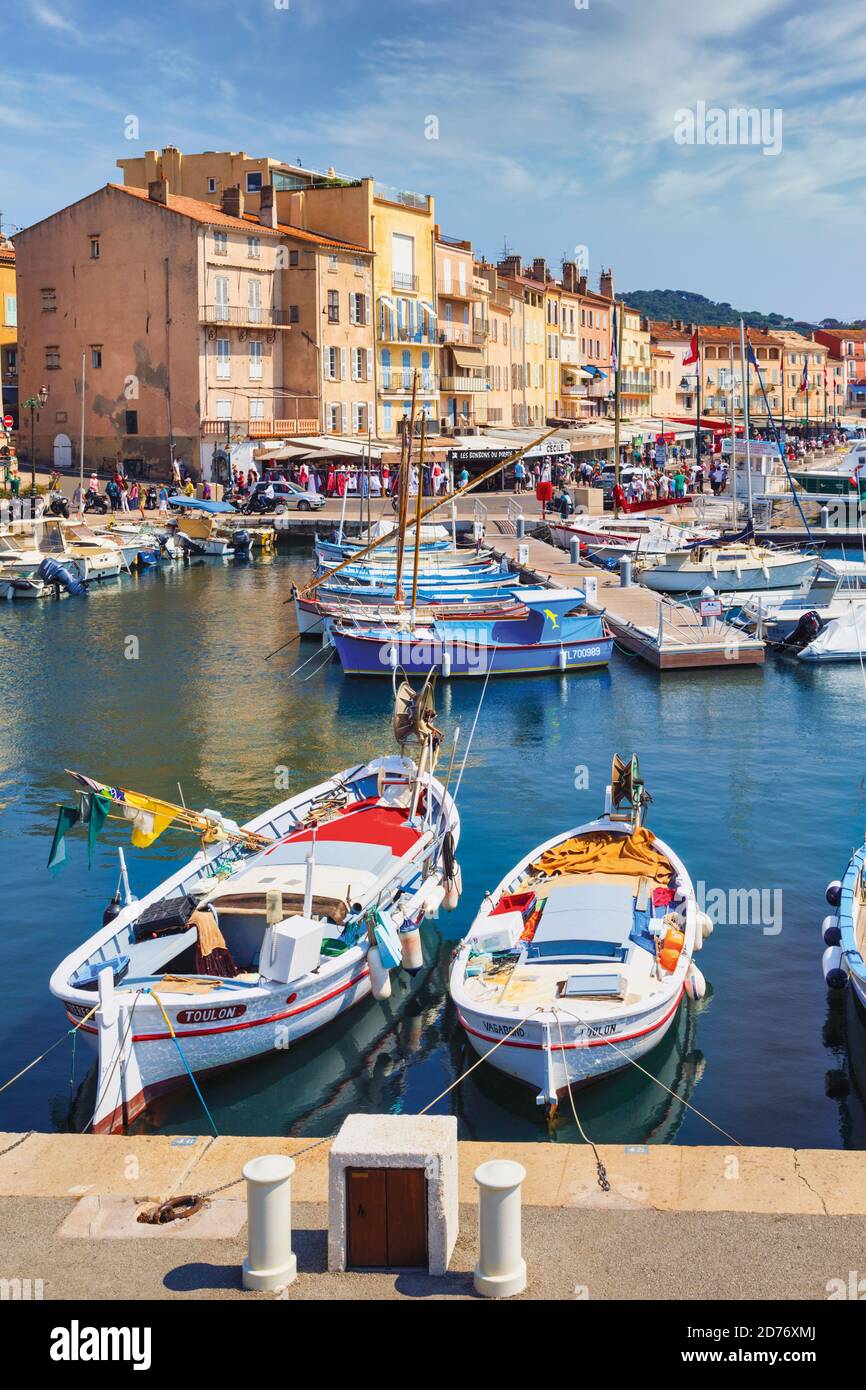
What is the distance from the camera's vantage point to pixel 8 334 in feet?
276

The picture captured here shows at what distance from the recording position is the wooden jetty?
127 ft

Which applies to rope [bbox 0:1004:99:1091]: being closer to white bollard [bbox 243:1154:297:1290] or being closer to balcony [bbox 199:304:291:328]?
white bollard [bbox 243:1154:297:1290]

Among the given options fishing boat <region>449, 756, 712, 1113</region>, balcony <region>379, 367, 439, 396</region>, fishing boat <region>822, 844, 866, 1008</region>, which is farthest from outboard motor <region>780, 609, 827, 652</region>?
balcony <region>379, 367, 439, 396</region>

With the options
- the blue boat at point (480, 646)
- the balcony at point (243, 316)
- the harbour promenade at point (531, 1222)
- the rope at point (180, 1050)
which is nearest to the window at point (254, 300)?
the balcony at point (243, 316)

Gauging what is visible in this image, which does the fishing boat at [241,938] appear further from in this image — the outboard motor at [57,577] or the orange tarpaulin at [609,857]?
the outboard motor at [57,577]

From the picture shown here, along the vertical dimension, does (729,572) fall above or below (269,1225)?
above

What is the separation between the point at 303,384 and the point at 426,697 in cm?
5572

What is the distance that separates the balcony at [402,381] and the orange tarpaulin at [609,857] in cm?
6346

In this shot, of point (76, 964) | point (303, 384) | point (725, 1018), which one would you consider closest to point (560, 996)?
point (725, 1018)

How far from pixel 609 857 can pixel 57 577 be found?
1476 inches

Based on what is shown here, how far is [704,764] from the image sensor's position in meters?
29.2

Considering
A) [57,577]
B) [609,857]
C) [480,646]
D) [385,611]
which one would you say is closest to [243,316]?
[57,577]

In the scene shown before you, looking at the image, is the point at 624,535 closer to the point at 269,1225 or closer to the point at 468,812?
the point at 468,812
